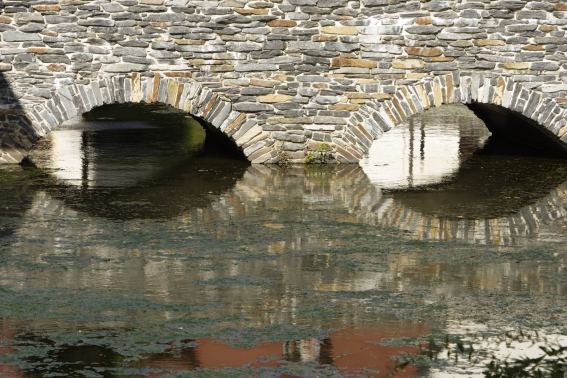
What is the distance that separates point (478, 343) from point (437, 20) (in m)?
8.00

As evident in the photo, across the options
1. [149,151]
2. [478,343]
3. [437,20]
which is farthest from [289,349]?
[149,151]

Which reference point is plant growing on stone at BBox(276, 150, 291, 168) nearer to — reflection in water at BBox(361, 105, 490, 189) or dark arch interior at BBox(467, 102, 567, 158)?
reflection in water at BBox(361, 105, 490, 189)

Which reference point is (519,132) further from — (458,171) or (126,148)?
(126,148)

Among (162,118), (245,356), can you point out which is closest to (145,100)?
(162,118)

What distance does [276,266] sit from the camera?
914cm

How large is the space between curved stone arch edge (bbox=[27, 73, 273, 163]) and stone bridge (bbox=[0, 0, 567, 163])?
1 centimetres

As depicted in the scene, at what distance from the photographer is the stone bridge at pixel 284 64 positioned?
45.6 ft

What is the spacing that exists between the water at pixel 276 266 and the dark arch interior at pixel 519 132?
1.95 ft

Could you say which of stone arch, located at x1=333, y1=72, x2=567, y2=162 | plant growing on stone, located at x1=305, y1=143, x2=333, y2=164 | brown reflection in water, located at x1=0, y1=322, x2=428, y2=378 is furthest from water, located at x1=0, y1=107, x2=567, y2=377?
stone arch, located at x1=333, y1=72, x2=567, y2=162

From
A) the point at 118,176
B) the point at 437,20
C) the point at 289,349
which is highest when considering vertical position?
the point at 437,20

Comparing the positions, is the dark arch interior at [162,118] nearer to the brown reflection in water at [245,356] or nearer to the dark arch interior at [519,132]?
the dark arch interior at [519,132]

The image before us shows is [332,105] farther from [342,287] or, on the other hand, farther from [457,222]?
[342,287]

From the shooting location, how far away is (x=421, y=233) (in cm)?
1050

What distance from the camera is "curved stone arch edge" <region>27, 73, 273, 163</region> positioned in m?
13.9
